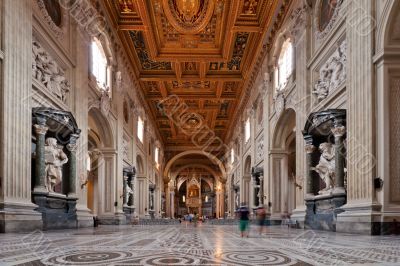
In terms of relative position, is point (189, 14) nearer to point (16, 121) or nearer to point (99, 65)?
point (99, 65)

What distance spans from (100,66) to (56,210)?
7.34 meters

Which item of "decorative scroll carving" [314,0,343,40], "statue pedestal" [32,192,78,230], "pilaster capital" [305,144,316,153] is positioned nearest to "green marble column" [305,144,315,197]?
"pilaster capital" [305,144,316,153]

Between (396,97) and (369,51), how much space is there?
1129 mm

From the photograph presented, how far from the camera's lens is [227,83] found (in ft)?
86.5

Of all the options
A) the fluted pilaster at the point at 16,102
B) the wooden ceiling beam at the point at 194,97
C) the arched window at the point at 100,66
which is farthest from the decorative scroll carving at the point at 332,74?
the wooden ceiling beam at the point at 194,97

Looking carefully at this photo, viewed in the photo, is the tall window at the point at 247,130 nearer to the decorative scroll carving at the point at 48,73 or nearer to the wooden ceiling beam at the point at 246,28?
the wooden ceiling beam at the point at 246,28

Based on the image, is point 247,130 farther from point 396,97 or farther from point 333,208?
point 396,97

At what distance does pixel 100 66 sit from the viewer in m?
16.7

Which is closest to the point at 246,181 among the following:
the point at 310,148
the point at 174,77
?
the point at 174,77

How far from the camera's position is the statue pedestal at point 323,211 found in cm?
1004

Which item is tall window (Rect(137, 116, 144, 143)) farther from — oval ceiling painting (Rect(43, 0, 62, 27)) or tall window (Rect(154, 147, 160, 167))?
oval ceiling painting (Rect(43, 0, 62, 27))

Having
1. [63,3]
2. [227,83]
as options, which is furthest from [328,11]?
[227,83]

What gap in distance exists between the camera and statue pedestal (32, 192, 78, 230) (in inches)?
401

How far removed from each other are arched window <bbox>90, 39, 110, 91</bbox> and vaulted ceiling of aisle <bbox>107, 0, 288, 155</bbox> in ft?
4.57
